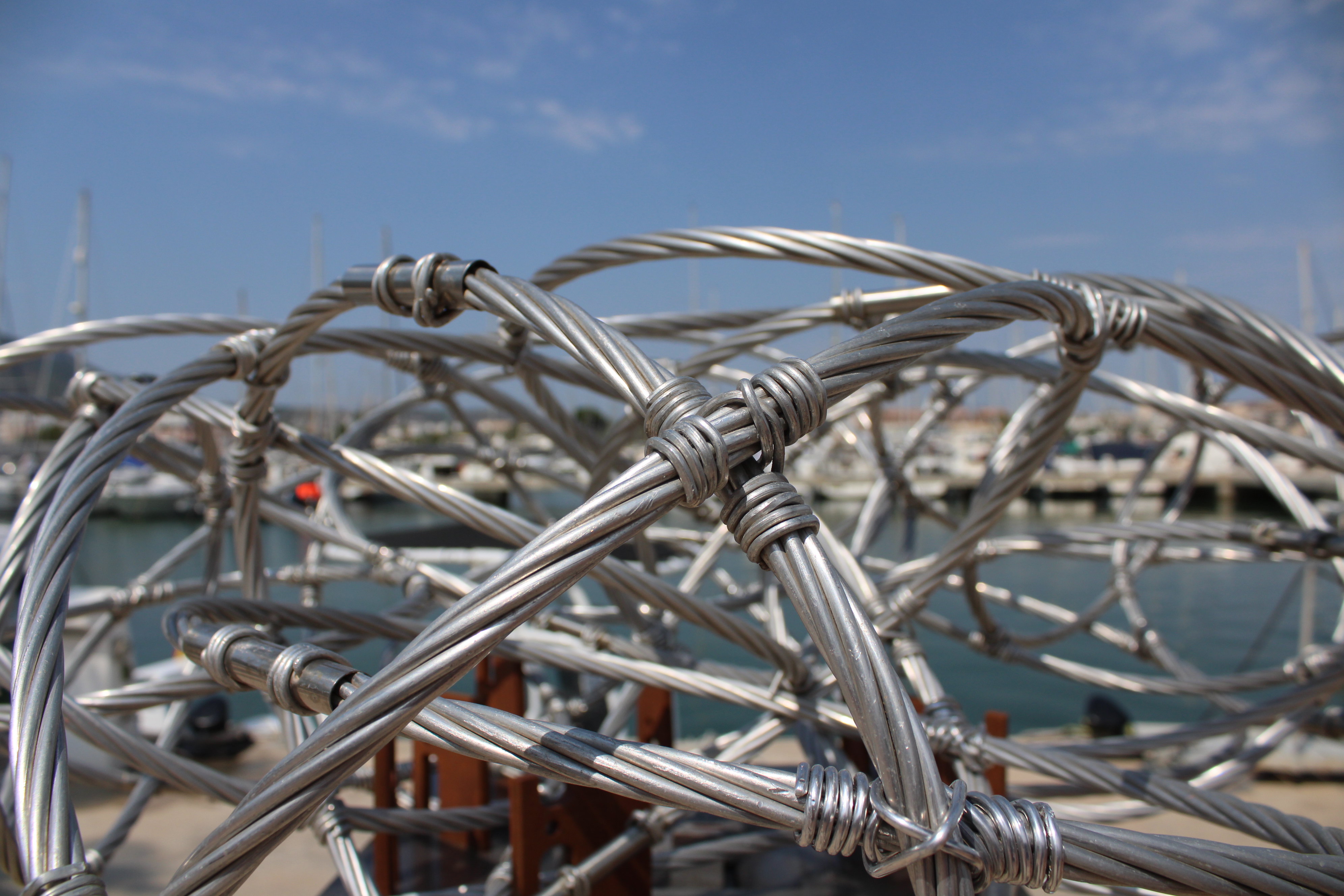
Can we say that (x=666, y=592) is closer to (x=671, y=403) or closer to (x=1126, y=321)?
(x=671, y=403)

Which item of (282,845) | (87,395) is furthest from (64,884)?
(282,845)

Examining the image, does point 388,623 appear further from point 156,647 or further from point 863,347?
point 156,647

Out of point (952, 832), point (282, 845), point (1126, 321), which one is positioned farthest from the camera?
point (282, 845)

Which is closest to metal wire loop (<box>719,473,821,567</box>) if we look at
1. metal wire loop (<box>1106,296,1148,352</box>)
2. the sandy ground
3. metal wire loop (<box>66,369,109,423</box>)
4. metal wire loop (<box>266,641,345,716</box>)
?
metal wire loop (<box>266,641,345,716</box>)

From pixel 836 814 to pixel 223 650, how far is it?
41cm

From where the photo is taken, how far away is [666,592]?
0.77 metres

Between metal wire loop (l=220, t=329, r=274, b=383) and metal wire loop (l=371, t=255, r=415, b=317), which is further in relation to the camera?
metal wire loop (l=220, t=329, r=274, b=383)

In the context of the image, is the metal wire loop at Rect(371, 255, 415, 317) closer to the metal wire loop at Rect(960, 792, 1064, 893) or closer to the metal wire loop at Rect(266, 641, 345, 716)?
the metal wire loop at Rect(266, 641, 345, 716)

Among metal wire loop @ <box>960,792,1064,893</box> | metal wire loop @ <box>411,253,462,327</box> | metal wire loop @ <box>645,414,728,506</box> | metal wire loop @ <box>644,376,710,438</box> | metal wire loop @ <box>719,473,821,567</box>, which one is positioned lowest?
metal wire loop @ <box>960,792,1064,893</box>

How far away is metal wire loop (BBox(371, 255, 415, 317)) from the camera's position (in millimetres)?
622

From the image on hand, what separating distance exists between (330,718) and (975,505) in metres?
0.73

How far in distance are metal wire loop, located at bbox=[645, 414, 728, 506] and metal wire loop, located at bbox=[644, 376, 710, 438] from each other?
0.07ft

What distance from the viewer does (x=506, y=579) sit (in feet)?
1.37

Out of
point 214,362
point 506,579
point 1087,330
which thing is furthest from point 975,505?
point 214,362
